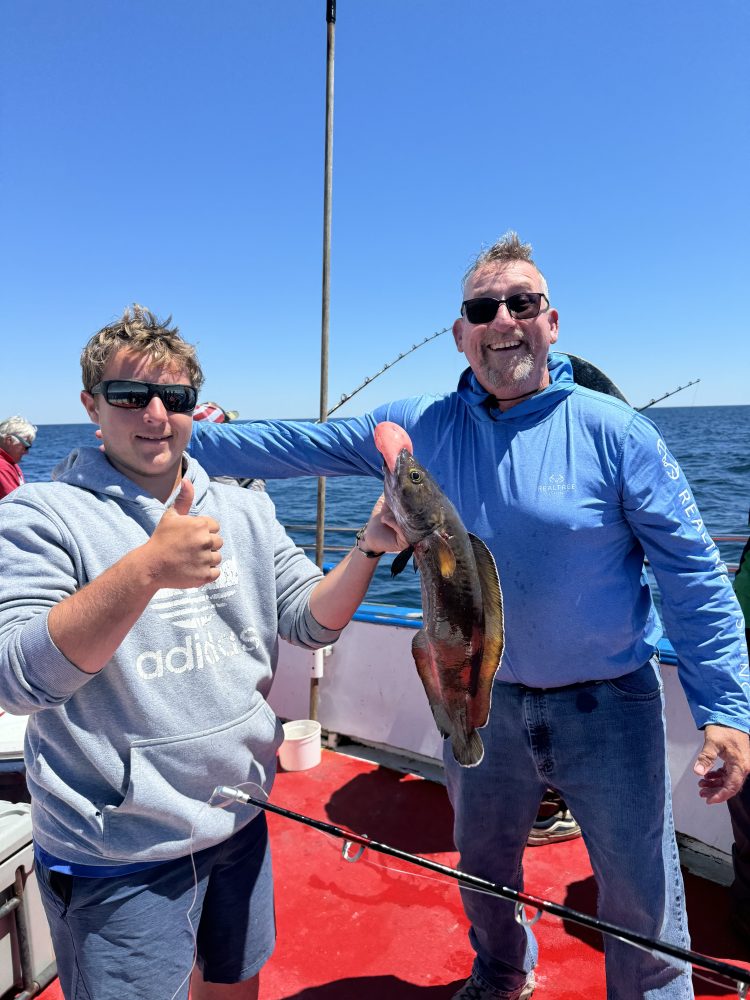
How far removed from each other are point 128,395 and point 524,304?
1607 mm

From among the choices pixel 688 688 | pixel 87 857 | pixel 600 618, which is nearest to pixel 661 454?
pixel 600 618

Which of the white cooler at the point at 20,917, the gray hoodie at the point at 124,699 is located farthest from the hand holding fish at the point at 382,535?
the white cooler at the point at 20,917

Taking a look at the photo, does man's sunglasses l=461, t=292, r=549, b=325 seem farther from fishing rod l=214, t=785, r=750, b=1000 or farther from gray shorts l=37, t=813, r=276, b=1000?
gray shorts l=37, t=813, r=276, b=1000

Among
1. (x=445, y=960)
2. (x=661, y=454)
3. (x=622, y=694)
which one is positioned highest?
(x=661, y=454)

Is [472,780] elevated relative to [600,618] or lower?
lower

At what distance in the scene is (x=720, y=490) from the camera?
2366cm

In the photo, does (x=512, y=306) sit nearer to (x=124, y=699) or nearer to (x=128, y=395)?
(x=128, y=395)

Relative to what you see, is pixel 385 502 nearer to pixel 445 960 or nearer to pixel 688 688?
pixel 688 688

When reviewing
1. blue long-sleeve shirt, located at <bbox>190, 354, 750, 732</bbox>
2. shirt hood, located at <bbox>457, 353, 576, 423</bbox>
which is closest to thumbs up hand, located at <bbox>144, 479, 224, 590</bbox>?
blue long-sleeve shirt, located at <bbox>190, 354, 750, 732</bbox>

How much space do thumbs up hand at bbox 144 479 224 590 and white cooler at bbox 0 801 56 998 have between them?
196 centimetres

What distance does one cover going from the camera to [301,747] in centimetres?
502

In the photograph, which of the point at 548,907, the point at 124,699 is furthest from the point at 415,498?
the point at 548,907

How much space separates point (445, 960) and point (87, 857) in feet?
7.66

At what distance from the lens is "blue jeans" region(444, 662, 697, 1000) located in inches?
92.7
